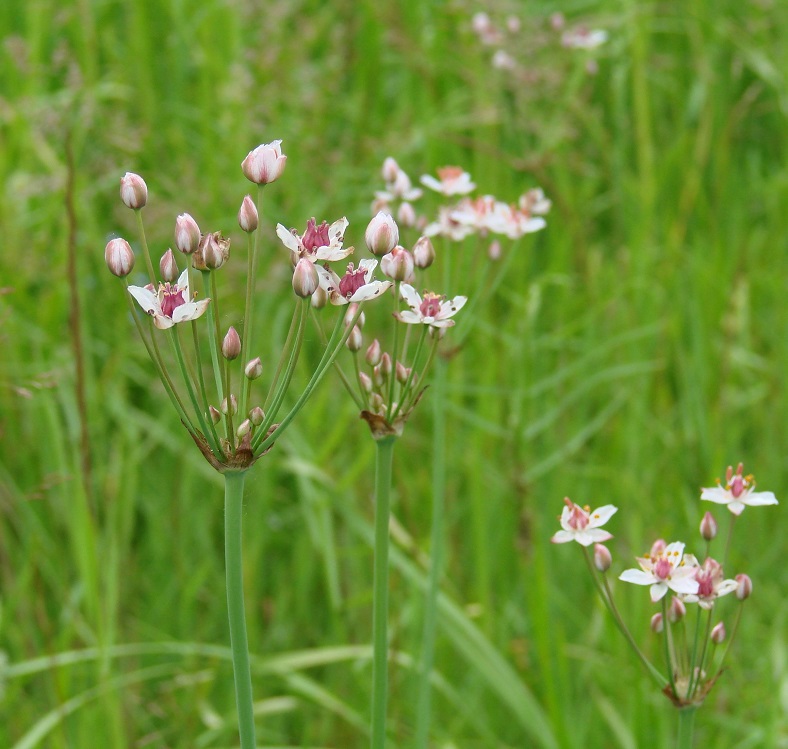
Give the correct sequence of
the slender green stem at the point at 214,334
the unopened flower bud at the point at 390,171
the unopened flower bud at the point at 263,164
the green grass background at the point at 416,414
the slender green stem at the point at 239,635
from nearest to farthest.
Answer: the slender green stem at the point at 239,635 → the slender green stem at the point at 214,334 → the unopened flower bud at the point at 263,164 → the unopened flower bud at the point at 390,171 → the green grass background at the point at 416,414

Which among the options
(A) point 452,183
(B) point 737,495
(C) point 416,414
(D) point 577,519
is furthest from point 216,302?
(C) point 416,414

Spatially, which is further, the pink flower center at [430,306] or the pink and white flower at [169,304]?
the pink flower center at [430,306]

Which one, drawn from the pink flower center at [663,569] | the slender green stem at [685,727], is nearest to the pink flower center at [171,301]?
the pink flower center at [663,569]

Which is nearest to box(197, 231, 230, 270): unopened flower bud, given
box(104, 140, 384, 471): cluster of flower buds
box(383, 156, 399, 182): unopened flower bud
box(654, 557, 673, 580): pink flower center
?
box(104, 140, 384, 471): cluster of flower buds

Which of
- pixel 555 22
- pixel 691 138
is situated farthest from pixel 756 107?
pixel 555 22

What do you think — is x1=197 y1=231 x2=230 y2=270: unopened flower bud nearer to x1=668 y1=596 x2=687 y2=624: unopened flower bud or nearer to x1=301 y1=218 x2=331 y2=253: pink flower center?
x1=301 y1=218 x2=331 y2=253: pink flower center

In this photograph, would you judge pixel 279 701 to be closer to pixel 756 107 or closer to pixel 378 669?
pixel 378 669

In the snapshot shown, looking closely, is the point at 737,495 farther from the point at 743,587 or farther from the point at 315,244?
the point at 315,244

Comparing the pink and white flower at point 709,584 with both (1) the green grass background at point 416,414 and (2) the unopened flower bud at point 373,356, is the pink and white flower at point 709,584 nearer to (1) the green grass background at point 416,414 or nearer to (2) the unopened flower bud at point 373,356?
(2) the unopened flower bud at point 373,356
